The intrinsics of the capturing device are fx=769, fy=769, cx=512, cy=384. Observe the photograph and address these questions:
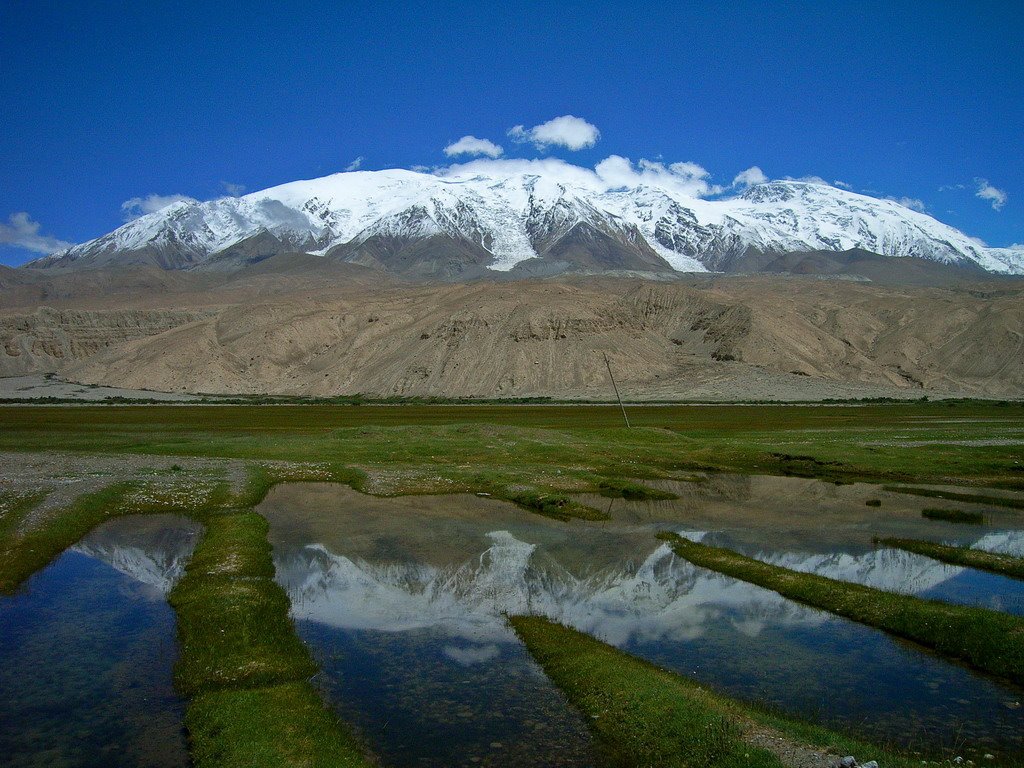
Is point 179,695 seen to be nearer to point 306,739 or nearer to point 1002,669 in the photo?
point 306,739

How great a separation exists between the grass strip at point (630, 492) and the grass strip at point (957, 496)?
11.7 meters

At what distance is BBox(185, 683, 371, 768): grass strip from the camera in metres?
10.8

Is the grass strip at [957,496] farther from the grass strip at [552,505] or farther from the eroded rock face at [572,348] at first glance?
the eroded rock face at [572,348]

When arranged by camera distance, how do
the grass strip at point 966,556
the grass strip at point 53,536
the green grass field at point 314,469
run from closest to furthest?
the green grass field at point 314,469 < the grass strip at point 53,536 < the grass strip at point 966,556

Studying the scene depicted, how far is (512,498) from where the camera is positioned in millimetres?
33750

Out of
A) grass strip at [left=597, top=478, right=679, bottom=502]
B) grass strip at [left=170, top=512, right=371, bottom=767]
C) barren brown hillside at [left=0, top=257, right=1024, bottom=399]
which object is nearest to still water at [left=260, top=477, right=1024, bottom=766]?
grass strip at [left=170, top=512, right=371, bottom=767]

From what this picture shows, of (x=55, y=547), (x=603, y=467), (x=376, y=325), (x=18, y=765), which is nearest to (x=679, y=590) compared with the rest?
(x=18, y=765)

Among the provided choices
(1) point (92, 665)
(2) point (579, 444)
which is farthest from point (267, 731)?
(2) point (579, 444)

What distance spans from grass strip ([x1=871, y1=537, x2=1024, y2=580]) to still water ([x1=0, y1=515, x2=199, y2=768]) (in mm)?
21081

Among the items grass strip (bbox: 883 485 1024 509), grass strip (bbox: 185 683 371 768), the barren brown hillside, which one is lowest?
grass strip (bbox: 185 683 371 768)

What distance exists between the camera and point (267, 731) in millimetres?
11516

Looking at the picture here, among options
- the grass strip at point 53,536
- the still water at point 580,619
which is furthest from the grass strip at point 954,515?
the grass strip at point 53,536

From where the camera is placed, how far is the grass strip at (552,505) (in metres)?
29.9

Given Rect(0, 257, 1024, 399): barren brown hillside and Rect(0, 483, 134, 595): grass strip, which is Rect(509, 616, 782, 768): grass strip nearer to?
Rect(0, 483, 134, 595): grass strip
